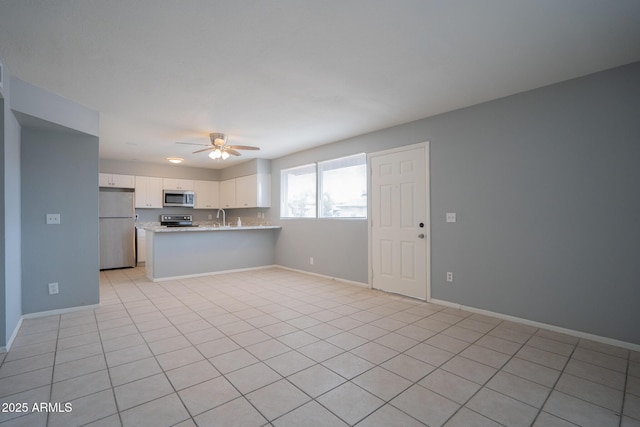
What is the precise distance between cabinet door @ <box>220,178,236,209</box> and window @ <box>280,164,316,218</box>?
5.76 feet

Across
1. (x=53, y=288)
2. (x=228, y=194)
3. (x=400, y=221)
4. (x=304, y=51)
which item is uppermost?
(x=304, y=51)

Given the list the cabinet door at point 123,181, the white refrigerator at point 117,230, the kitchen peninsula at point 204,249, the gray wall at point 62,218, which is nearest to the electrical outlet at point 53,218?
the gray wall at point 62,218

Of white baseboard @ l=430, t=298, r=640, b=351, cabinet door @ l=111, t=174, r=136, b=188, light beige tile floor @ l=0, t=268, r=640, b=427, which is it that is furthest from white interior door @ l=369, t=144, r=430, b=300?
cabinet door @ l=111, t=174, r=136, b=188

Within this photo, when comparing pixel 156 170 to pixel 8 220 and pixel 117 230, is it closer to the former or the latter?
pixel 117 230

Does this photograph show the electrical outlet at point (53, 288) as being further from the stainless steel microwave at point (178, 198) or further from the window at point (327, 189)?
the stainless steel microwave at point (178, 198)

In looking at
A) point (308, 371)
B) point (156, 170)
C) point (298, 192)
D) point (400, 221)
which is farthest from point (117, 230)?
point (308, 371)

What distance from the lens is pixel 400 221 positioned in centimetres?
438

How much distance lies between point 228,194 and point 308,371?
642 cm

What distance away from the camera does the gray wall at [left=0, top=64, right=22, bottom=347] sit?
257 centimetres

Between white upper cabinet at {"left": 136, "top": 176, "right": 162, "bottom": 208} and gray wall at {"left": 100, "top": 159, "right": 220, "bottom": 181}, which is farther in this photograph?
white upper cabinet at {"left": 136, "top": 176, "right": 162, "bottom": 208}

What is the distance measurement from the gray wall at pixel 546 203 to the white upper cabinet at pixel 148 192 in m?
6.12

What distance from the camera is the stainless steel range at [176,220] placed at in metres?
7.65

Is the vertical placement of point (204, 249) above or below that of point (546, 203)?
below

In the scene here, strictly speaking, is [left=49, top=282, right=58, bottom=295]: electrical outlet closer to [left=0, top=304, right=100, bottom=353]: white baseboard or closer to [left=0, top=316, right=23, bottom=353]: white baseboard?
[left=0, top=304, right=100, bottom=353]: white baseboard
